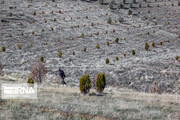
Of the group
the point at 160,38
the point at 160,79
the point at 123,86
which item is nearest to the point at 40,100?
the point at 123,86

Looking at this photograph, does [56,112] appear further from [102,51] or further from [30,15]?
[30,15]

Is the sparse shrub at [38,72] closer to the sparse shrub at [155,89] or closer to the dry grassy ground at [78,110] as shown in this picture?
the dry grassy ground at [78,110]

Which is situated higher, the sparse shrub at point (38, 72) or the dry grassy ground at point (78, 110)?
the dry grassy ground at point (78, 110)

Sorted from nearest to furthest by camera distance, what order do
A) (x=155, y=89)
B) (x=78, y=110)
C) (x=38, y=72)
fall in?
(x=78, y=110) → (x=38, y=72) → (x=155, y=89)

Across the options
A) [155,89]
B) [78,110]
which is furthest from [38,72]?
[78,110]

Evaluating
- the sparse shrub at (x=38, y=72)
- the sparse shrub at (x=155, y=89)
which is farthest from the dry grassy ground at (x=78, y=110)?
the sparse shrub at (x=155, y=89)

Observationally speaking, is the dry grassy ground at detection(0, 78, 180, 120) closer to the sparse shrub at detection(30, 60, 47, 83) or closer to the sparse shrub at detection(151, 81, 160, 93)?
the sparse shrub at detection(30, 60, 47, 83)

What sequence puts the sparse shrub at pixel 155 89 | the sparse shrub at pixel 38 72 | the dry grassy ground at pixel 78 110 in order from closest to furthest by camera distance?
the dry grassy ground at pixel 78 110 → the sparse shrub at pixel 38 72 → the sparse shrub at pixel 155 89

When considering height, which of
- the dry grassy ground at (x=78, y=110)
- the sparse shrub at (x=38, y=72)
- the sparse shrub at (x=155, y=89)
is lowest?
the sparse shrub at (x=155, y=89)

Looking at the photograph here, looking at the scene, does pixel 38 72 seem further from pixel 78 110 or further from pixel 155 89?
pixel 78 110

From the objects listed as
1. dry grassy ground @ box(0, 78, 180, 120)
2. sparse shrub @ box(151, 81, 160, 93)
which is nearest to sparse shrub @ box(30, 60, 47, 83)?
dry grassy ground @ box(0, 78, 180, 120)

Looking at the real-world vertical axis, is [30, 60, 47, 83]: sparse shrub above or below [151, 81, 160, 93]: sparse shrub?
above

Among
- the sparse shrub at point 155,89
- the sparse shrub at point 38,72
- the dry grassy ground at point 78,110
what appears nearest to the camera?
the dry grassy ground at point 78,110

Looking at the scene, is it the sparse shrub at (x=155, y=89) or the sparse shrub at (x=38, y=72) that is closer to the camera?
the sparse shrub at (x=38, y=72)
